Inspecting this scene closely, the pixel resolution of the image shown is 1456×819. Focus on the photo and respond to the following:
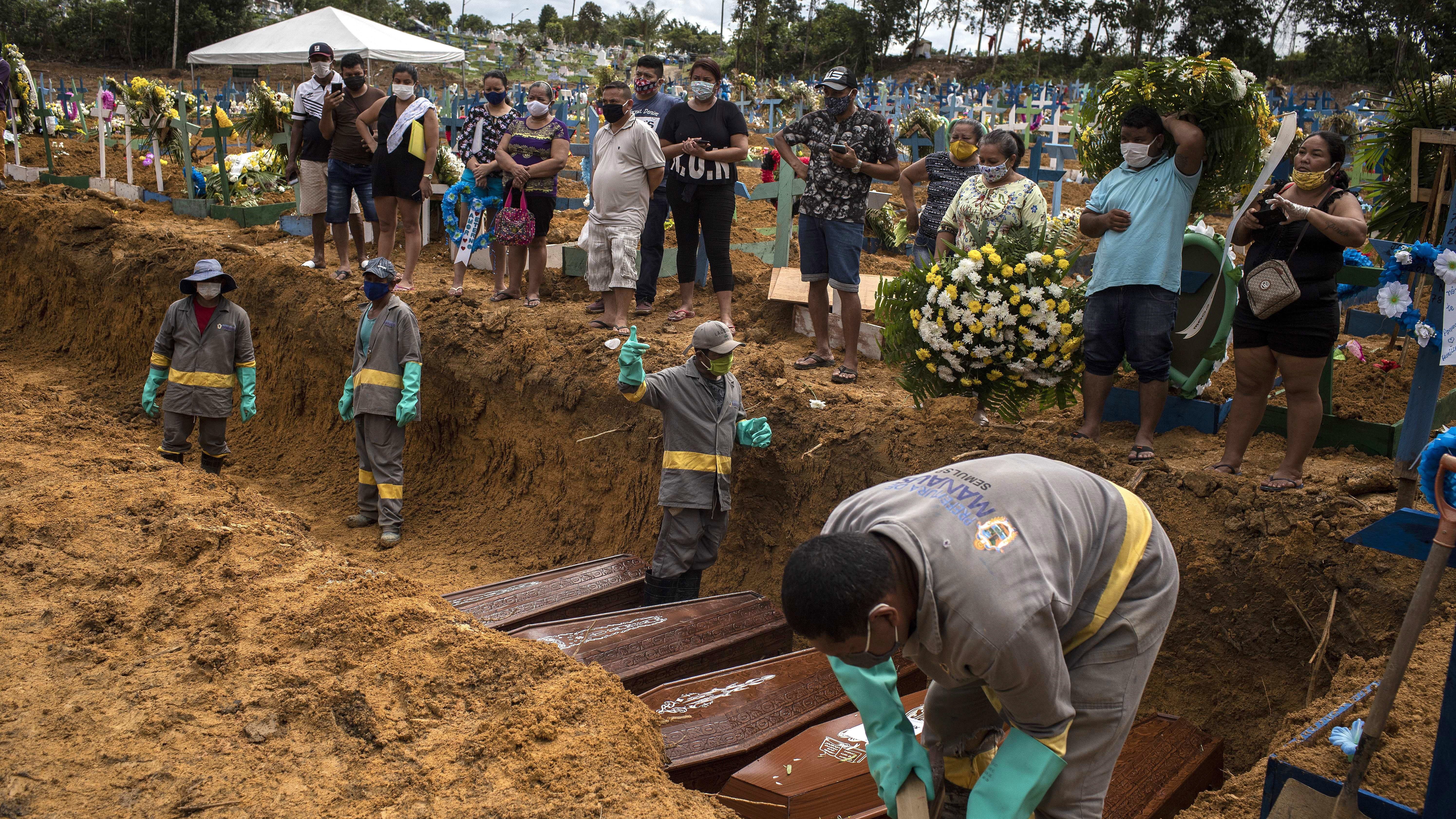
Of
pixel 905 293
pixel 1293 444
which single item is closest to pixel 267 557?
pixel 905 293

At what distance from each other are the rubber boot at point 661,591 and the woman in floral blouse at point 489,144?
3949 millimetres

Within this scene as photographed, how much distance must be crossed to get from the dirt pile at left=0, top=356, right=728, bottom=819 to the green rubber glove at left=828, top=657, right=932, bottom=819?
0.81m

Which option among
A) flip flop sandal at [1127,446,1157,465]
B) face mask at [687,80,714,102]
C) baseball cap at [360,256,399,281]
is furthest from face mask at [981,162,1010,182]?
baseball cap at [360,256,399,281]

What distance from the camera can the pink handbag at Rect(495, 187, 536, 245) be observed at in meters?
8.04

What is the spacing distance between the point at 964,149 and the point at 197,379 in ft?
19.5

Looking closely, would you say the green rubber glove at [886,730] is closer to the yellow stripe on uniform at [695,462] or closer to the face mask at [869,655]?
the face mask at [869,655]

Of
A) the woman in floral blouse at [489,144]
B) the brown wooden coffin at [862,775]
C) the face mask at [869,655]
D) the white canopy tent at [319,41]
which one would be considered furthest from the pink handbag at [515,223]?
the white canopy tent at [319,41]

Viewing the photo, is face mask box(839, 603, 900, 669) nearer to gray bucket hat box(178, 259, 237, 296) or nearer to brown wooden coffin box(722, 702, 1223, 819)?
brown wooden coffin box(722, 702, 1223, 819)

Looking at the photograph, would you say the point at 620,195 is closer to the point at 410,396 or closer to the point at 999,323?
the point at 410,396

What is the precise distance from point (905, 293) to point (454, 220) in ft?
18.3

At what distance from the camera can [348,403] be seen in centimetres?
726

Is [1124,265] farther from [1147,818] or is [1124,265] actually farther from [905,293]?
[1147,818]

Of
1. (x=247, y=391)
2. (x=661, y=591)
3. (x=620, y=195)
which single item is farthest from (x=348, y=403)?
(x=661, y=591)

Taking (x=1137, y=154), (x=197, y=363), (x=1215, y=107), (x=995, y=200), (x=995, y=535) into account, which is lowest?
(x=197, y=363)
